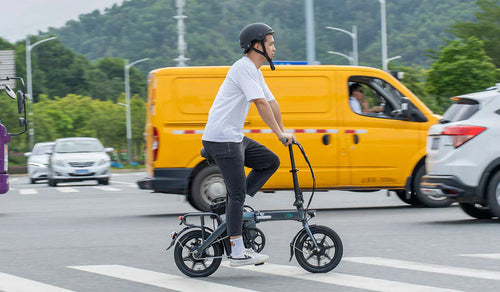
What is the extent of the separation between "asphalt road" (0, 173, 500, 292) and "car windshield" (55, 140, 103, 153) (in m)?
10.6

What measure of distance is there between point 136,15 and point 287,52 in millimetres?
25835

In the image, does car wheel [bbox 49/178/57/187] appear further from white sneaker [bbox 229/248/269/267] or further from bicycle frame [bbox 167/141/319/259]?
white sneaker [bbox 229/248/269/267]

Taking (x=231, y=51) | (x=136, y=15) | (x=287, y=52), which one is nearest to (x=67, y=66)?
(x=136, y=15)

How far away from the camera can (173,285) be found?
618 centimetres

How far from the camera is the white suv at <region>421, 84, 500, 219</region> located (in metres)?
9.91

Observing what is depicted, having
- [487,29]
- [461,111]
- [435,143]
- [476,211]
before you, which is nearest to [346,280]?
[435,143]

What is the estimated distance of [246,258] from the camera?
6.31 meters

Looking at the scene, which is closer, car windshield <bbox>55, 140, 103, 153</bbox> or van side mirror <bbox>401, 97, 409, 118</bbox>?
van side mirror <bbox>401, 97, 409, 118</bbox>

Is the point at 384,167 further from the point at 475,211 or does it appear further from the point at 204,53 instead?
the point at 204,53

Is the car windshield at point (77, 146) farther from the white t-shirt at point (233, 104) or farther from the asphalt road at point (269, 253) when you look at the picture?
the white t-shirt at point (233, 104)

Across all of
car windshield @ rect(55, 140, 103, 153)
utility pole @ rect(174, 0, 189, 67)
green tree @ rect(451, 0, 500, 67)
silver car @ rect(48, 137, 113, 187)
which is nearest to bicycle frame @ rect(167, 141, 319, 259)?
silver car @ rect(48, 137, 113, 187)

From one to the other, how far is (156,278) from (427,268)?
6.94 feet

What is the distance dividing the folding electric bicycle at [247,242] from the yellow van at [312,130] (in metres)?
5.34

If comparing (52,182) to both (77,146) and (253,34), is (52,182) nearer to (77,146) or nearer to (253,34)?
(77,146)
